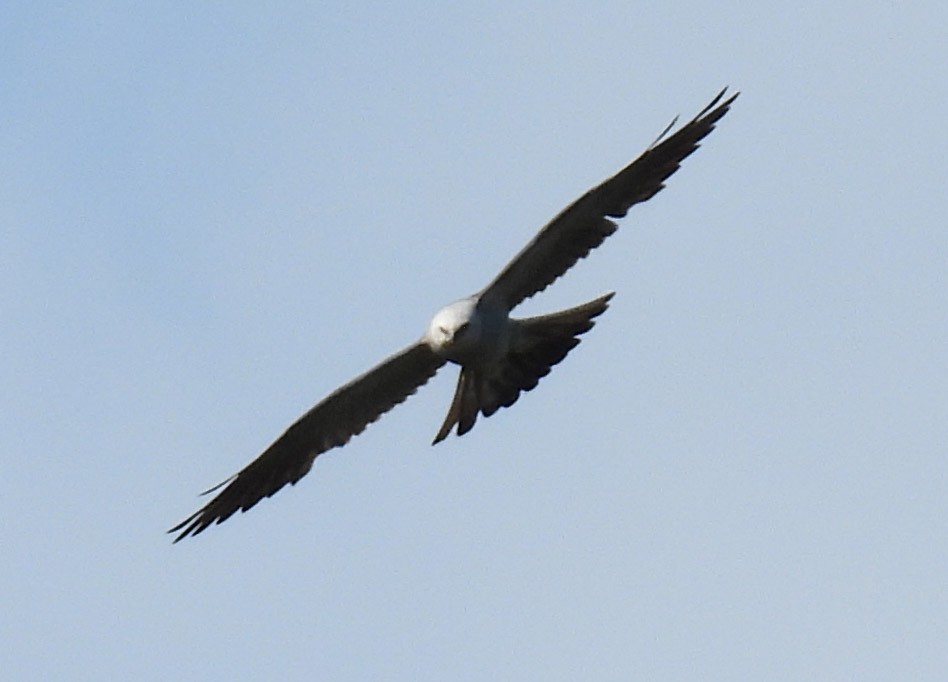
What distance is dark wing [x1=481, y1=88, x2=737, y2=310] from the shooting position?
15750mm

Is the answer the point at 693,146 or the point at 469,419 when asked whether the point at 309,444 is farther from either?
the point at 693,146

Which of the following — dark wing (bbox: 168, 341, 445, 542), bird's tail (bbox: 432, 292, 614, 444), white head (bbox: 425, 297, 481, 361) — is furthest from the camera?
dark wing (bbox: 168, 341, 445, 542)

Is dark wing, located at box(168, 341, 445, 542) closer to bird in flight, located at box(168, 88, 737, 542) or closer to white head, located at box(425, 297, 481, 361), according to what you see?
bird in flight, located at box(168, 88, 737, 542)

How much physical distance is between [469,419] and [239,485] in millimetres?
2048

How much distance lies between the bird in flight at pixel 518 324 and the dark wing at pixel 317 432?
17 millimetres

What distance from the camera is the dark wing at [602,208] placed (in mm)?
15750

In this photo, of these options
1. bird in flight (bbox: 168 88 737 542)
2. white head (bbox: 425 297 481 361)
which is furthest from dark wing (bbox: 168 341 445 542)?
white head (bbox: 425 297 481 361)

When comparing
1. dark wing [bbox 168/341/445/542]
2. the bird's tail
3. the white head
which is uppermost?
dark wing [bbox 168/341/445/542]

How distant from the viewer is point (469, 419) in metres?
16.2

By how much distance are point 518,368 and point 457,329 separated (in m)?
0.73

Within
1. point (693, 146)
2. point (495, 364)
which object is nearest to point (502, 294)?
point (495, 364)

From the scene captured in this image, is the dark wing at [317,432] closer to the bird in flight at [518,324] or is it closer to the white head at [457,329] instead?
the bird in flight at [518,324]

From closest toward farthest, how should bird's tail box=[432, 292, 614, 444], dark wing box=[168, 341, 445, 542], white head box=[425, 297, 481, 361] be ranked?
1. white head box=[425, 297, 481, 361]
2. bird's tail box=[432, 292, 614, 444]
3. dark wing box=[168, 341, 445, 542]

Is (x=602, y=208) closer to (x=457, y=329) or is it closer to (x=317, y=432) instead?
(x=457, y=329)
